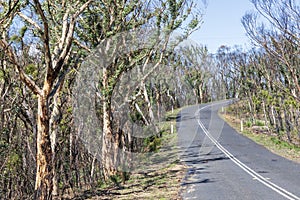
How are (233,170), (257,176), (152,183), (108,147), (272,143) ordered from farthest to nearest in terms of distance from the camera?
(272,143), (108,147), (233,170), (152,183), (257,176)

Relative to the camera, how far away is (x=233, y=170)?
14711 millimetres

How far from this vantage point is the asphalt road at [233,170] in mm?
10469

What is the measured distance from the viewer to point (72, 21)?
28.3 feet

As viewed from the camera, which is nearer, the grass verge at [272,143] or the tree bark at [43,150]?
the tree bark at [43,150]

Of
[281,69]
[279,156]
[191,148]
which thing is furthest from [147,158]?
[281,69]

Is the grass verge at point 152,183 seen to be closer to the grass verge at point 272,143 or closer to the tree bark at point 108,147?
the tree bark at point 108,147

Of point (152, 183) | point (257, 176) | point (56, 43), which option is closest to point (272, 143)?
point (257, 176)

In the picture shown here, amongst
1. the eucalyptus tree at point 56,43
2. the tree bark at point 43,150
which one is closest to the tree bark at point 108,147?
the eucalyptus tree at point 56,43

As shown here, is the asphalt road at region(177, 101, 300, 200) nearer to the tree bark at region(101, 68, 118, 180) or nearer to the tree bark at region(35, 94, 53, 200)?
the tree bark at region(101, 68, 118, 180)

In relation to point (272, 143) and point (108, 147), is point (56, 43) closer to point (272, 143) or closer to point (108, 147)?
Result: point (108, 147)

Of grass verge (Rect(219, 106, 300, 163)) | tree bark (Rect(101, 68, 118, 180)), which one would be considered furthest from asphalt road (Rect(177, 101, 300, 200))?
tree bark (Rect(101, 68, 118, 180))

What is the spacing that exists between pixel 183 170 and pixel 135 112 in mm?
8398

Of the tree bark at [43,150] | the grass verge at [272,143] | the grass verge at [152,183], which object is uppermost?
the tree bark at [43,150]

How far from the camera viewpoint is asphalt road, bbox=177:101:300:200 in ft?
34.3
